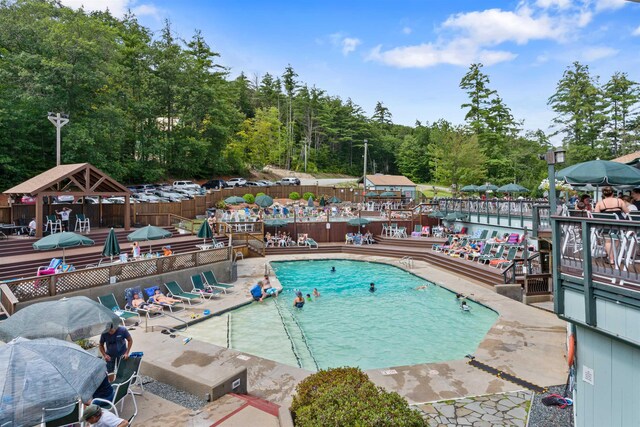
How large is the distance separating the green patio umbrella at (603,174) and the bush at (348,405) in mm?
6977

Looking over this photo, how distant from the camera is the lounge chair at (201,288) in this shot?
14.8m

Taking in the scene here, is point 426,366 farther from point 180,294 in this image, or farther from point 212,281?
point 212,281

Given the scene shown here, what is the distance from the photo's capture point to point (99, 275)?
12289 millimetres

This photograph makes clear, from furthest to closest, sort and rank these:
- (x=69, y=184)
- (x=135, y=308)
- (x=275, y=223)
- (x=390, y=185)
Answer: (x=390, y=185)
(x=275, y=223)
(x=69, y=184)
(x=135, y=308)

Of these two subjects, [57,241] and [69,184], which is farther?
[69,184]

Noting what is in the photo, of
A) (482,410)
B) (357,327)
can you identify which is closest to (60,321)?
(482,410)

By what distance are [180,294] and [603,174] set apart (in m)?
14.2

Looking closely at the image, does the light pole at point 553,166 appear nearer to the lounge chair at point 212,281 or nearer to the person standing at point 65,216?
the lounge chair at point 212,281

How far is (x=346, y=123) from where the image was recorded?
2721 inches

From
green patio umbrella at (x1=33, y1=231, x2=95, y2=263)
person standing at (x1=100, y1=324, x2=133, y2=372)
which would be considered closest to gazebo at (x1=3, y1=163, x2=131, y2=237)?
green patio umbrella at (x1=33, y1=231, x2=95, y2=263)

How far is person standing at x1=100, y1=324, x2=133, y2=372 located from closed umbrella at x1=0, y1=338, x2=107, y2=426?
205cm

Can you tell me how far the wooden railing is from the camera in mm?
10469

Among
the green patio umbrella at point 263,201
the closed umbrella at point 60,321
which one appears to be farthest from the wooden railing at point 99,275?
the green patio umbrella at point 263,201

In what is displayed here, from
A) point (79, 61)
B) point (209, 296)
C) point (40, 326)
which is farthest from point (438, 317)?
point (79, 61)
